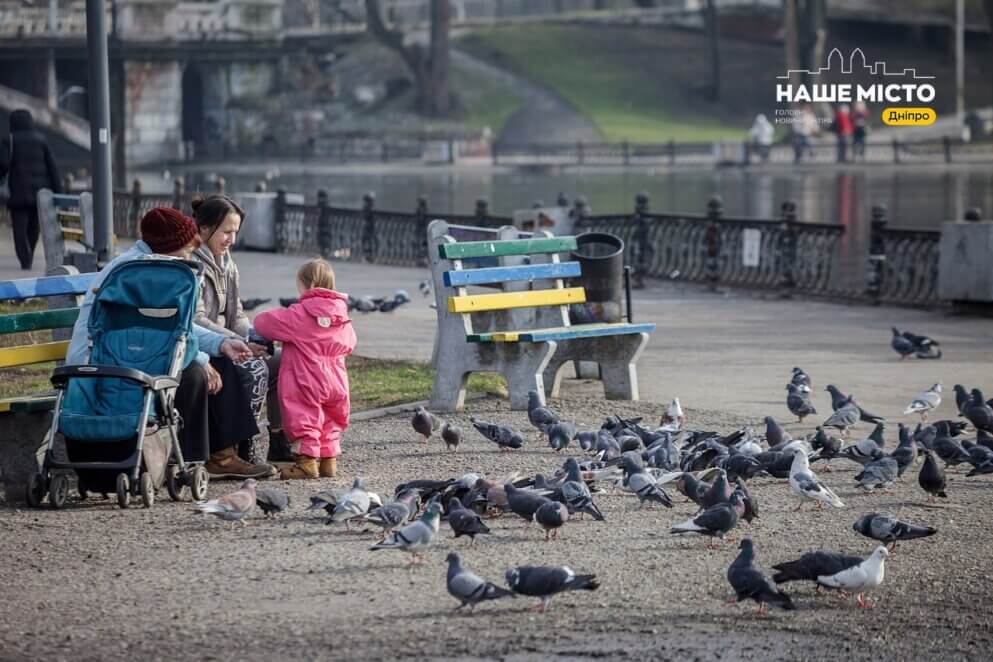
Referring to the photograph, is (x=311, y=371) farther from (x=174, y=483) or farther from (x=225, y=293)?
(x=174, y=483)

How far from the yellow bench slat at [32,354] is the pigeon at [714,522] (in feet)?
11.6

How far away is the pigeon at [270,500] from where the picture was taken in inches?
312

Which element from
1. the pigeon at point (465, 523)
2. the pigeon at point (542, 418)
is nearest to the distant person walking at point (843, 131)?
the pigeon at point (542, 418)

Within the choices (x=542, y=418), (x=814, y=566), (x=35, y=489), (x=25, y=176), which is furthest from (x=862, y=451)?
(x=25, y=176)

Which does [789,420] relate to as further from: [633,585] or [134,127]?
[134,127]

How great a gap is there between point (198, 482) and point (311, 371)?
961 millimetres

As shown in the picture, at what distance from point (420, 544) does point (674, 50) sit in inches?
2915

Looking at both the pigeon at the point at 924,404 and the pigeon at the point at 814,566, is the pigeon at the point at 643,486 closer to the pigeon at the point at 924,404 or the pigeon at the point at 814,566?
the pigeon at the point at 814,566

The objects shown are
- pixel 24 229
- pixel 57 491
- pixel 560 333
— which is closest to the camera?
pixel 57 491

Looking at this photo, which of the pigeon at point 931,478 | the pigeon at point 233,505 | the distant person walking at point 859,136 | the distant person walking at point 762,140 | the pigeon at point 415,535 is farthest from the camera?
the distant person walking at point 762,140

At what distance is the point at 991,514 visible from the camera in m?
8.45

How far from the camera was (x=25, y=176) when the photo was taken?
21.1 m

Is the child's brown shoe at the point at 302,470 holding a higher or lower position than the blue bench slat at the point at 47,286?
lower

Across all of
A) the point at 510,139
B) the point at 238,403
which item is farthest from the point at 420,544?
the point at 510,139
